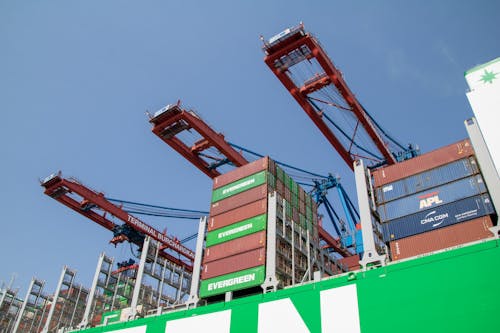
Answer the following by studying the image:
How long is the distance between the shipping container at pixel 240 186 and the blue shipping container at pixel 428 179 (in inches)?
329

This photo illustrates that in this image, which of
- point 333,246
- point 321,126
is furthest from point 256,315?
point 333,246

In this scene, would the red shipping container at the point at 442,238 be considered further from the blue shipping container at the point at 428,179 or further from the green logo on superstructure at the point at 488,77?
the green logo on superstructure at the point at 488,77

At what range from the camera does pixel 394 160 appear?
38.8 meters

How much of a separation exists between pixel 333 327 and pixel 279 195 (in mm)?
11091

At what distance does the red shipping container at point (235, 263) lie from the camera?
925 inches

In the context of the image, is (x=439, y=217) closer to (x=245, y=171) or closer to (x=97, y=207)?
(x=245, y=171)

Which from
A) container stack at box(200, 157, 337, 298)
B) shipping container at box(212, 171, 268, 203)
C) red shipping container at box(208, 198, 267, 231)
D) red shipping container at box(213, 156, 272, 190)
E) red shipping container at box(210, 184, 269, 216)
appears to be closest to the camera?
container stack at box(200, 157, 337, 298)

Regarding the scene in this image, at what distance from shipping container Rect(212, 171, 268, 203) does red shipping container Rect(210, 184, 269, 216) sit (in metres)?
0.32

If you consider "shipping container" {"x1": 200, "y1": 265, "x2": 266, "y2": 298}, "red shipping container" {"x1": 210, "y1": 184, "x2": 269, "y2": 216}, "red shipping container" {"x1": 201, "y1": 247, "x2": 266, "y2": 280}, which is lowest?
"shipping container" {"x1": 200, "y1": 265, "x2": 266, "y2": 298}

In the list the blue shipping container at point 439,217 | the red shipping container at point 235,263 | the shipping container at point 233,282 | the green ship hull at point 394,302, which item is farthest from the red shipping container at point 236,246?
the blue shipping container at point 439,217

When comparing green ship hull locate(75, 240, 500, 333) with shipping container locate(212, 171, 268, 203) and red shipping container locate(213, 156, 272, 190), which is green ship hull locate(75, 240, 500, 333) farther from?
red shipping container locate(213, 156, 272, 190)

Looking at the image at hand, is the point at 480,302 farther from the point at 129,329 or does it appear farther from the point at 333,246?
the point at 333,246

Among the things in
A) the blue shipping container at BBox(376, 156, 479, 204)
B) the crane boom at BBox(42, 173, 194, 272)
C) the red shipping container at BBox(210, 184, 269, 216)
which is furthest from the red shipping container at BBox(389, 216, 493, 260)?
the crane boom at BBox(42, 173, 194, 272)

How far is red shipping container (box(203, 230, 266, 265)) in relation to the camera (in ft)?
79.4
